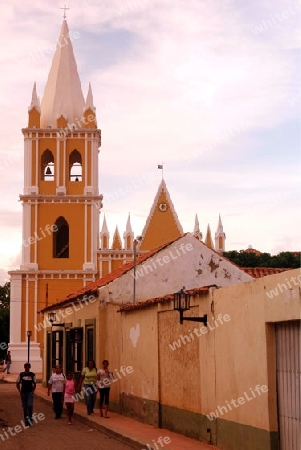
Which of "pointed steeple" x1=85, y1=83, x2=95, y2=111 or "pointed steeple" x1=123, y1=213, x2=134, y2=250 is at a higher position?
"pointed steeple" x1=85, y1=83, x2=95, y2=111

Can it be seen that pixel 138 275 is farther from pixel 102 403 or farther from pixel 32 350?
pixel 32 350

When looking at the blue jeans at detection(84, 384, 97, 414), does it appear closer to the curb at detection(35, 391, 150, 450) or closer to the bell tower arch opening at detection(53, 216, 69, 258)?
the curb at detection(35, 391, 150, 450)

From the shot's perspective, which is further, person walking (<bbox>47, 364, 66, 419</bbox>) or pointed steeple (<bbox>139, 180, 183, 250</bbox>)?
pointed steeple (<bbox>139, 180, 183, 250</bbox>)

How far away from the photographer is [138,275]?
21469 mm

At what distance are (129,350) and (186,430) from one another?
4.52m

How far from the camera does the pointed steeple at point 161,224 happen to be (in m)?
47.7

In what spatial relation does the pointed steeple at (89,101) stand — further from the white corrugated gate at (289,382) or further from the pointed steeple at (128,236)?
the white corrugated gate at (289,382)

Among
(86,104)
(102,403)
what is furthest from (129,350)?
(86,104)

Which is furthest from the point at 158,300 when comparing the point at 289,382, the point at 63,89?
the point at 63,89

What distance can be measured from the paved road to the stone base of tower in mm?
23051

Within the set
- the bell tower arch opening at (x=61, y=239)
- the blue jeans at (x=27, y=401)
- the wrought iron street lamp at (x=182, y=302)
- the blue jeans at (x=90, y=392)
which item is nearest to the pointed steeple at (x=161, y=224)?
the bell tower arch opening at (x=61, y=239)

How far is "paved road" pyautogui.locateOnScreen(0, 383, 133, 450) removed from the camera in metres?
14.5

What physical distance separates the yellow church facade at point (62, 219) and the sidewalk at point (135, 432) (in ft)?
83.6

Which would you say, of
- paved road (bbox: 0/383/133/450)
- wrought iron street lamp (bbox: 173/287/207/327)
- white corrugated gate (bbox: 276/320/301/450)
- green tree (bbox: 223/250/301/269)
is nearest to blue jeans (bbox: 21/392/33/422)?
paved road (bbox: 0/383/133/450)
